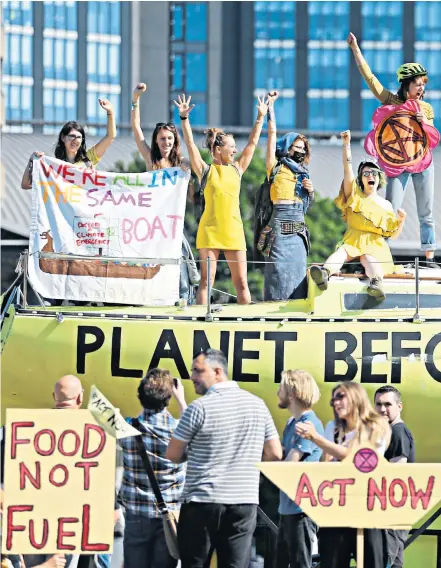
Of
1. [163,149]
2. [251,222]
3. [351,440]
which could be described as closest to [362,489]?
[351,440]

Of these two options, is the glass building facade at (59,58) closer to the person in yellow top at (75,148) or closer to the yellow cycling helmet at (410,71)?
the yellow cycling helmet at (410,71)

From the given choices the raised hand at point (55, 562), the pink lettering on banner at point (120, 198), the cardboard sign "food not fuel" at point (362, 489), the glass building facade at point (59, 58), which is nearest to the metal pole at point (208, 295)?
the pink lettering on banner at point (120, 198)

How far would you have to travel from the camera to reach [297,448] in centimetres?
1075

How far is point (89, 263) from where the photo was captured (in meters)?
13.8

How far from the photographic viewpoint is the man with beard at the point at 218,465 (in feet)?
33.3

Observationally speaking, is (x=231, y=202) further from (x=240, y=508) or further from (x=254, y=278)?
(x=254, y=278)

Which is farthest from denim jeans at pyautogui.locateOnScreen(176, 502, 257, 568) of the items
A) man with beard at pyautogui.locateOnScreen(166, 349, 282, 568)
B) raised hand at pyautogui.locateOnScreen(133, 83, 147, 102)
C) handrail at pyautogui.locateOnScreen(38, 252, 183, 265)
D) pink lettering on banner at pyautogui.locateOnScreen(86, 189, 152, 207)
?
raised hand at pyautogui.locateOnScreen(133, 83, 147, 102)

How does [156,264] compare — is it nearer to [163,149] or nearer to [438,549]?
[163,149]

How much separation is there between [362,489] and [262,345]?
311 centimetres

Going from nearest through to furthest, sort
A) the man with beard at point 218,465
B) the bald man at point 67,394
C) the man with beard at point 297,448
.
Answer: the man with beard at point 218,465 < the man with beard at point 297,448 < the bald man at point 67,394

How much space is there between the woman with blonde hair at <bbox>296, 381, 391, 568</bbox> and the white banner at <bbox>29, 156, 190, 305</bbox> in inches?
144

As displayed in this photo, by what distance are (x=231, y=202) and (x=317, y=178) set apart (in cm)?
5052

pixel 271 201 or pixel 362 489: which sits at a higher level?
pixel 271 201

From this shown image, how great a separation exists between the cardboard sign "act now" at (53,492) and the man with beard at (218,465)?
77 cm
